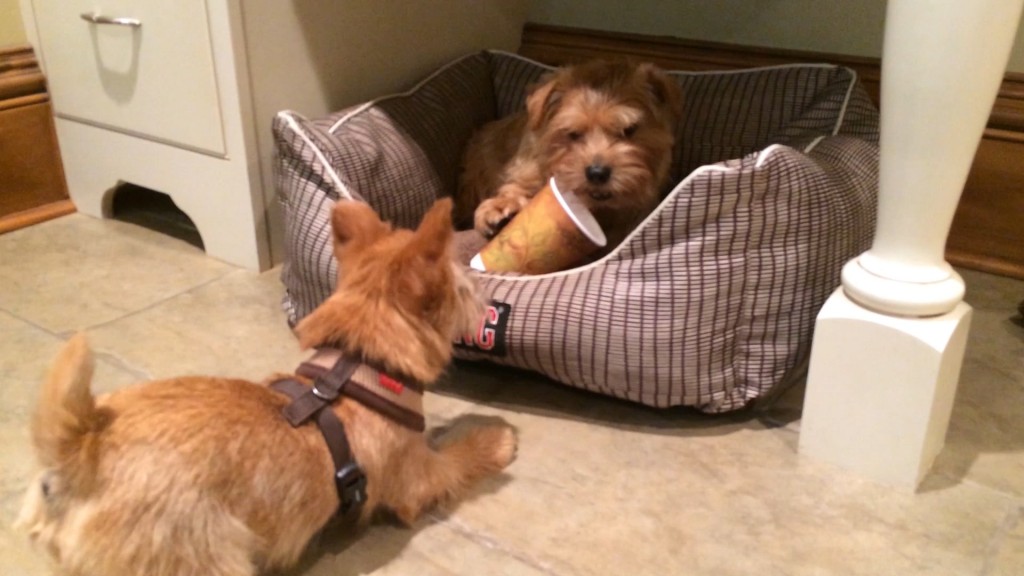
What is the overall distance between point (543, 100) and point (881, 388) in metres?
1.02

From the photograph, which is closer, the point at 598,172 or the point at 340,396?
the point at 340,396

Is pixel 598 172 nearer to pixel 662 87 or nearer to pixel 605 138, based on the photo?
pixel 605 138

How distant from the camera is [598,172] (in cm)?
200

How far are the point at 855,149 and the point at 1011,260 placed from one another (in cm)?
76

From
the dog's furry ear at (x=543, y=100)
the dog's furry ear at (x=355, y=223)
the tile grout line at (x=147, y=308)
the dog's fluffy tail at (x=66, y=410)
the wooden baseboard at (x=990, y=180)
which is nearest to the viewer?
the dog's fluffy tail at (x=66, y=410)

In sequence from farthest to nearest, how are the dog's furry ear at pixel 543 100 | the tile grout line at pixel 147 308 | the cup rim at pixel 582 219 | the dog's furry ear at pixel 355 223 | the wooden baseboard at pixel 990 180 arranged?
the wooden baseboard at pixel 990 180 < the dog's furry ear at pixel 543 100 < the tile grout line at pixel 147 308 < the cup rim at pixel 582 219 < the dog's furry ear at pixel 355 223

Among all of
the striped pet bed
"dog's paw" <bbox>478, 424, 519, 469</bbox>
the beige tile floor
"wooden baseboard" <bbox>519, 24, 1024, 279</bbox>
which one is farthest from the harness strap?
"wooden baseboard" <bbox>519, 24, 1024, 279</bbox>

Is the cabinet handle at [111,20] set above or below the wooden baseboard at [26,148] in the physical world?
above

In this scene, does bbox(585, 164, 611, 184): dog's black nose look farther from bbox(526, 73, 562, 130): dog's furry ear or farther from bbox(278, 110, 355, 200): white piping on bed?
bbox(278, 110, 355, 200): white piping on bed

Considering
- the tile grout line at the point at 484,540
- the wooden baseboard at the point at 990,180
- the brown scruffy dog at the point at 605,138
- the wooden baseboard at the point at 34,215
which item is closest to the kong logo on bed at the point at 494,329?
the tile grout line at the point at 484,540

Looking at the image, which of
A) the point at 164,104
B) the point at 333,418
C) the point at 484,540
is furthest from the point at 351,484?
the point at 164,104

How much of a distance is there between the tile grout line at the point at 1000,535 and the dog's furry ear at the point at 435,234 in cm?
95

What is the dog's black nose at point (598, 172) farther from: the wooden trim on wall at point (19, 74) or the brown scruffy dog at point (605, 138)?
the wooden trim on wall at point (19, 74)

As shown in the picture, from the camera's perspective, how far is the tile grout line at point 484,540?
1318 millimetres
